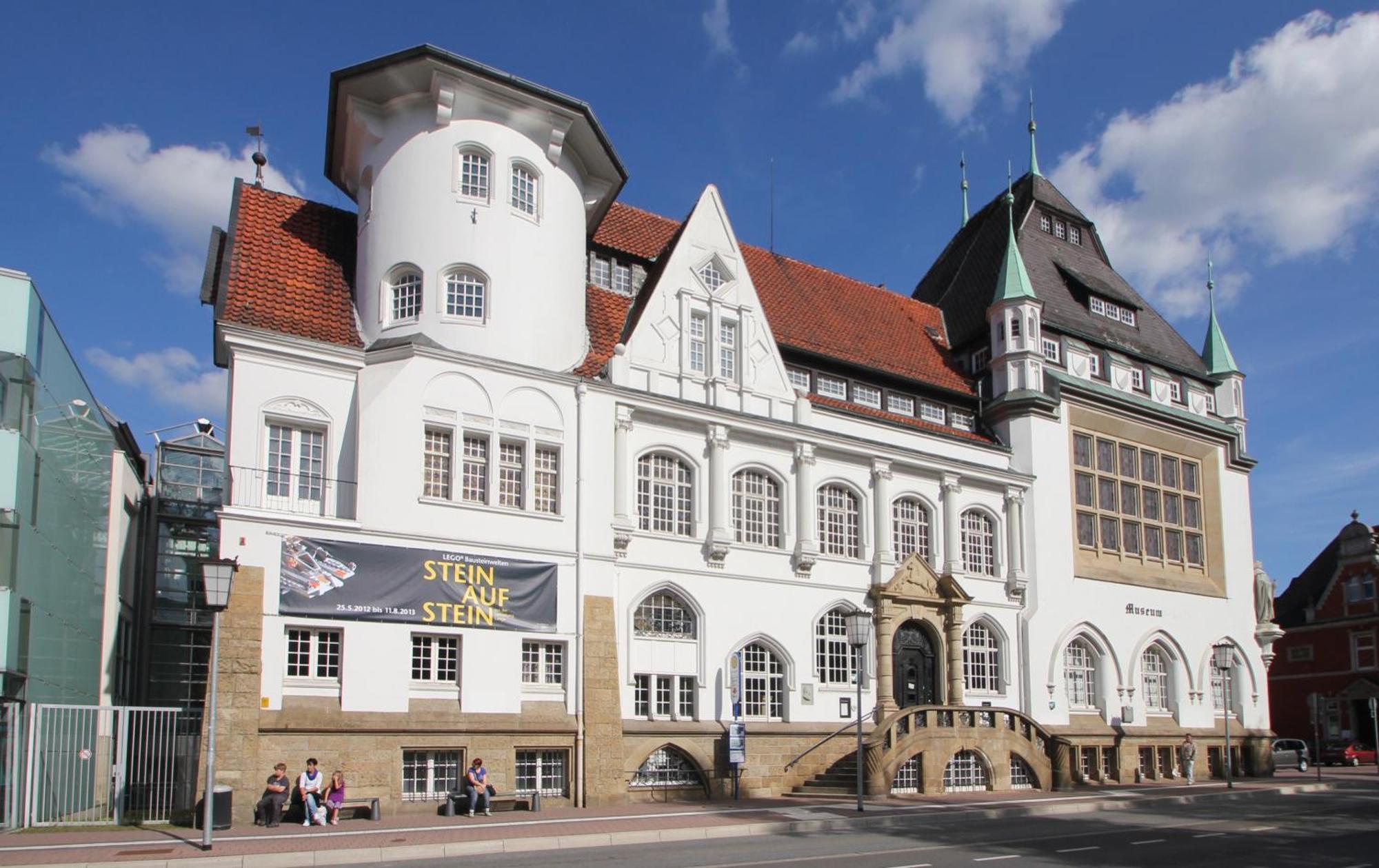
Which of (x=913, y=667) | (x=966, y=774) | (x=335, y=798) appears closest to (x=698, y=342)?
(x=913, y=667)

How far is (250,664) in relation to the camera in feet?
78.3

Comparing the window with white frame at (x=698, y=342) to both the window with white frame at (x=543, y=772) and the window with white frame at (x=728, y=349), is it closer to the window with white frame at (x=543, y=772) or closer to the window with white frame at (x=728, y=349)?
the window with white frame at (x=728, y=349)

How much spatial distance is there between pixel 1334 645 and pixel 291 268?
184 ft

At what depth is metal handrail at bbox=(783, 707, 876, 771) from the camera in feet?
104

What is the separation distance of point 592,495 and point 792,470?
6658 mm

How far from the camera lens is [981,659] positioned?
123ft

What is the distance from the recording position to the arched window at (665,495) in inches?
1222

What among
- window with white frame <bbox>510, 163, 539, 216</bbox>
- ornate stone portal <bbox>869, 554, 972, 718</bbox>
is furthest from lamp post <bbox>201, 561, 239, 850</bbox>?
ornate stone portal <bbox>869, 554, 972, 718</bbox>

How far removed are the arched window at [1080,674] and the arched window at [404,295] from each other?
74.4ft

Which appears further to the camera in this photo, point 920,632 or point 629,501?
point 920,632

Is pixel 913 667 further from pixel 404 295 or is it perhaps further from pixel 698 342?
pixel 404 295

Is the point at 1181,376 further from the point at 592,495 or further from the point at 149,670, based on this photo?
the point at 149,670

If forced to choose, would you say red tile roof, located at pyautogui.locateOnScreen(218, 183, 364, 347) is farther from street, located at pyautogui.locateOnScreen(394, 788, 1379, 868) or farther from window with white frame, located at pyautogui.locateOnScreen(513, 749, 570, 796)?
street, located at pyautogui.locateOnScreen(394, 788, 1379, 868)

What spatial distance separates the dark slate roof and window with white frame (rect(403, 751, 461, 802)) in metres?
23.7
